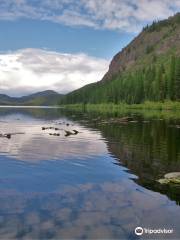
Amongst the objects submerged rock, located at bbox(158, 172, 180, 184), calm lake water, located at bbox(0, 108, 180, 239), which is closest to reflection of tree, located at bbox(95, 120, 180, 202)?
calm lake water, located at bbox(0, 108, 180, 239)

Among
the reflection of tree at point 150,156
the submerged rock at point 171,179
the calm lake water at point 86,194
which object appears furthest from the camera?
the reflection of tree at point 150,156

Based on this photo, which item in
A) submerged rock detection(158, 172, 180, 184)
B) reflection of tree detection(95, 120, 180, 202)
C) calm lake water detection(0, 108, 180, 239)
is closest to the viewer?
calm lake water detection(0, 108, 180, 239)

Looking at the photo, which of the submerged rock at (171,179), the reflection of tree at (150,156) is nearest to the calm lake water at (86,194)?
the reflection of tree at (150,156)

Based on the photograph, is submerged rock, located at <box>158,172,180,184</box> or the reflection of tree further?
the reflection of tree

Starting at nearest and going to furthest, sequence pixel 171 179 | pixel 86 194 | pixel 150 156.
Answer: pixel 86 194
pixel 171 179
pixel 150 156

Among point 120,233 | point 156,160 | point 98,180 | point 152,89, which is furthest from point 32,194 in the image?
point 152,89

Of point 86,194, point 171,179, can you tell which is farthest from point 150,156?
point 86,194

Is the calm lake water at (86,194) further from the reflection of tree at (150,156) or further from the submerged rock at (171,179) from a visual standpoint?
the submerged rock at (171,179)

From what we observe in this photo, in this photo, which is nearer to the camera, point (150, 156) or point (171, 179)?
point (171, 179)

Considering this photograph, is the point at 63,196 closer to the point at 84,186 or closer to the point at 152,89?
the point at 84,186

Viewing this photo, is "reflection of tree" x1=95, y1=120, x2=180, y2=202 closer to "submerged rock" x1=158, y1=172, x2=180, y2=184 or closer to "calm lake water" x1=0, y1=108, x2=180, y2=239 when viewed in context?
"calm lake water" x1=0, y1=108, x2=180, y2=239

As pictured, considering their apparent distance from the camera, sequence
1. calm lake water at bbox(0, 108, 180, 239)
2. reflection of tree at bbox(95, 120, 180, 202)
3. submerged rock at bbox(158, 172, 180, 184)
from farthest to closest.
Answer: reflection of tree at bbox(95, 120, 180, 202) < submerged rock at bbox(158, 172, 180, 184) < calm lake water at bbox(0, 108, 180, 239)

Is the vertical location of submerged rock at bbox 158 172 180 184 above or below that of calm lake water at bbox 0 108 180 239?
above

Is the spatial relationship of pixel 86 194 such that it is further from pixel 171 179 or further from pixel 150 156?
pixel 150 156
